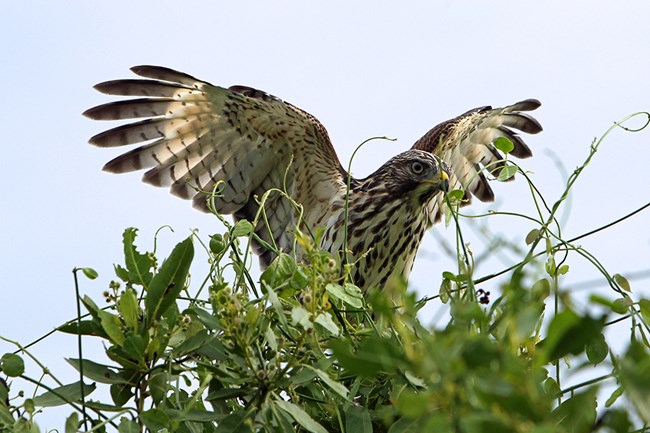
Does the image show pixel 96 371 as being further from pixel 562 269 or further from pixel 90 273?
pixel 562 269

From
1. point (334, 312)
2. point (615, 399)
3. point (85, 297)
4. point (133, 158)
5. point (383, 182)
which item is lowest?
point (615, 399)

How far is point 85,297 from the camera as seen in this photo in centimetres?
211

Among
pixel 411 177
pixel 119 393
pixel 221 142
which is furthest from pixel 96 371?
pixel 221 142

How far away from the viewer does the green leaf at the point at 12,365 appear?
7.38 ft

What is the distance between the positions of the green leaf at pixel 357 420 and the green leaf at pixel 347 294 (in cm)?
24

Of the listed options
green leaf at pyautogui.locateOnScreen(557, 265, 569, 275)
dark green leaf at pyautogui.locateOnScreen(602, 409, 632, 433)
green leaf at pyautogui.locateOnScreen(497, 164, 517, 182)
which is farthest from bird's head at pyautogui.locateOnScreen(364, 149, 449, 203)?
dark green leaf at pyautogui.locateOnScreen(602, 409, 632, 433)

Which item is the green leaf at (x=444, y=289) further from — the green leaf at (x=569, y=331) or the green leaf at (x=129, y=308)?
the green leaf at (x=569, y=331)

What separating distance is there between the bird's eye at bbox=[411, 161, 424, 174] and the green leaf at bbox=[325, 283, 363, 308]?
3.06 m

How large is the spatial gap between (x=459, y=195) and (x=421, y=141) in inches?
149

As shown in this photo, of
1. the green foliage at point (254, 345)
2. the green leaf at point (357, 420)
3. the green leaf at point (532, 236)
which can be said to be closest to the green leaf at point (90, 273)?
the green foliage at point (254, 345)

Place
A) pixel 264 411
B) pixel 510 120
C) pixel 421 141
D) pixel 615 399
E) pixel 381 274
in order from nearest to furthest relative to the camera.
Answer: pixel 264 411
pixel 615 399
pixel 381 274
pixel 421 141
pixel 510 120

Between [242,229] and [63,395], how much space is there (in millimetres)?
595

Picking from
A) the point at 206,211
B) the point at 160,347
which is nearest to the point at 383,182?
the point at 206,211

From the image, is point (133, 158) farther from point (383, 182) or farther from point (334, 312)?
point (334, 312)
